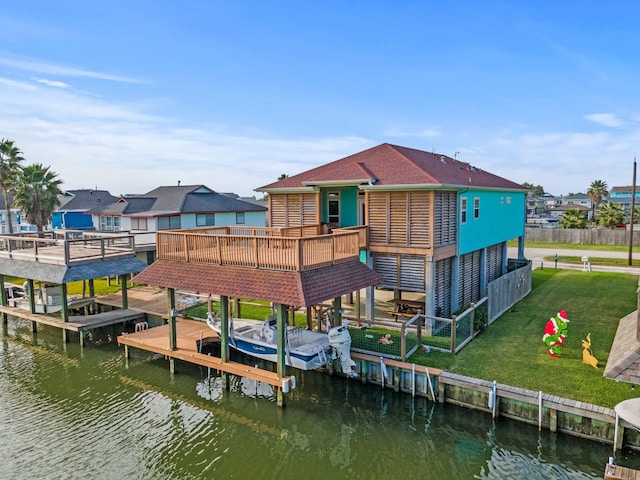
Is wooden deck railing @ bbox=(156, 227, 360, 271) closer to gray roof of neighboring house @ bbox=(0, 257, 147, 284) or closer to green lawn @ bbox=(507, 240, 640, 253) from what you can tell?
gray roof of neighboring house @ bbox=(0, 257, 147, 284)

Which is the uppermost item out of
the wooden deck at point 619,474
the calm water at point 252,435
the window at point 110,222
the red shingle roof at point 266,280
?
the window at point 110,222

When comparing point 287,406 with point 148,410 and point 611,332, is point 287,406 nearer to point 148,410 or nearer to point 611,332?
point 148,410

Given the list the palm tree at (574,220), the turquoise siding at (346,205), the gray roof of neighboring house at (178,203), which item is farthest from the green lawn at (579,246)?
the turquoise siding at (346,205)

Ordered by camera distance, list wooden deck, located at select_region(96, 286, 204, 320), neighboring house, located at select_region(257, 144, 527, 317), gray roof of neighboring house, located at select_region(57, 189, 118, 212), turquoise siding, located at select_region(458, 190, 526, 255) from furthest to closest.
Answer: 1. gray roof of neighboring house, located at select_region(57, 189, 118, 212)
2. wooden deck, located at select_region(96, 286, 204, 320)
3. turquoise siding, located at select_region(458, 190, 526, 255)
4. neighboring house, located at select_region(257, 144, 527, 317)

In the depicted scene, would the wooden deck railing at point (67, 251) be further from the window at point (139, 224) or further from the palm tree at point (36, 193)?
the palm tree at point (36, 193)

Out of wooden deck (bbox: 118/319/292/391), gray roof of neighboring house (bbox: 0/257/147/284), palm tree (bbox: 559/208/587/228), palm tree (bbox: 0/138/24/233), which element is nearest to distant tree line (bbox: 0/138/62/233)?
palm tree (bbox: 0/138/24/233)

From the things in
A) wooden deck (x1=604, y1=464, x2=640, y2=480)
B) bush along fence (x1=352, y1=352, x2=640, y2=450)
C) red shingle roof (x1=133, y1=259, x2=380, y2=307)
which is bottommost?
bush along fence (x1=352, y1=352, x2=640, y2=450)

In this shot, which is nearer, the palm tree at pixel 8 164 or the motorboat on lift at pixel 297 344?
the motorboat on lift at pixel 297 344

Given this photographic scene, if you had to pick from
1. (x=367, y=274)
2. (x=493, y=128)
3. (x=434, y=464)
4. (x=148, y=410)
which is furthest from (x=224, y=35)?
(x=493, y=128)
